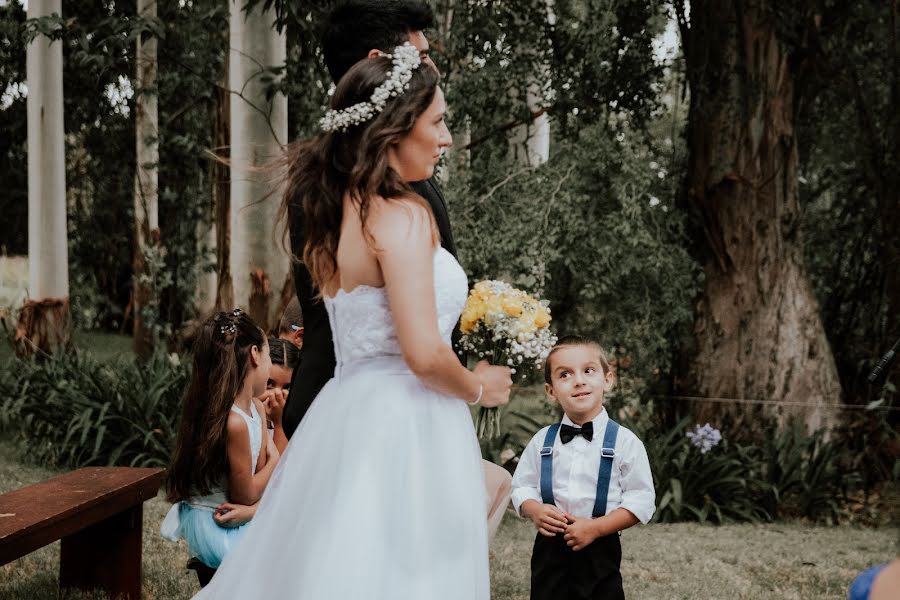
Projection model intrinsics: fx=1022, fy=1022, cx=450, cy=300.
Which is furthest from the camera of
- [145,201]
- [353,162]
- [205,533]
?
[145,201]

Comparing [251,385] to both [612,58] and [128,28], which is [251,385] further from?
[612,58]

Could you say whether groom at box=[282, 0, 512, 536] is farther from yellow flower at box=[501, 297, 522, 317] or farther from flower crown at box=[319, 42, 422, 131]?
flower crown at box=[319, 42, 422, 131]

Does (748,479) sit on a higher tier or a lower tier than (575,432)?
lower

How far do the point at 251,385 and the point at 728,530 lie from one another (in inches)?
160

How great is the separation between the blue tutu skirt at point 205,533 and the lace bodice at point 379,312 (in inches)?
57.6

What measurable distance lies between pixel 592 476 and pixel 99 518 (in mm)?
2077

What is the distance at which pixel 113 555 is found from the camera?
4582 mm

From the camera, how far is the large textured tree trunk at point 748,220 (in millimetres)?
7660

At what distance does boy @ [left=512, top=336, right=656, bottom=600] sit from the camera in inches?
128

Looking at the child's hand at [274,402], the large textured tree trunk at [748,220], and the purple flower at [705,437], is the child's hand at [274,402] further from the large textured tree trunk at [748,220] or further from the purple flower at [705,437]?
the large textured tree trunk at [748,220]

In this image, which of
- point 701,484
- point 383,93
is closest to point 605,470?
point 383,93

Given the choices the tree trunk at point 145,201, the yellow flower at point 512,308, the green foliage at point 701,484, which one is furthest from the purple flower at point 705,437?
the tree trunk at point 145,201

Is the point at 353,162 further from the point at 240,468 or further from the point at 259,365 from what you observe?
the point at 240,468

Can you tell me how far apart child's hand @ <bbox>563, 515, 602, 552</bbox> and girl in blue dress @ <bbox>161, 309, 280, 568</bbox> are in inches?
48.0
